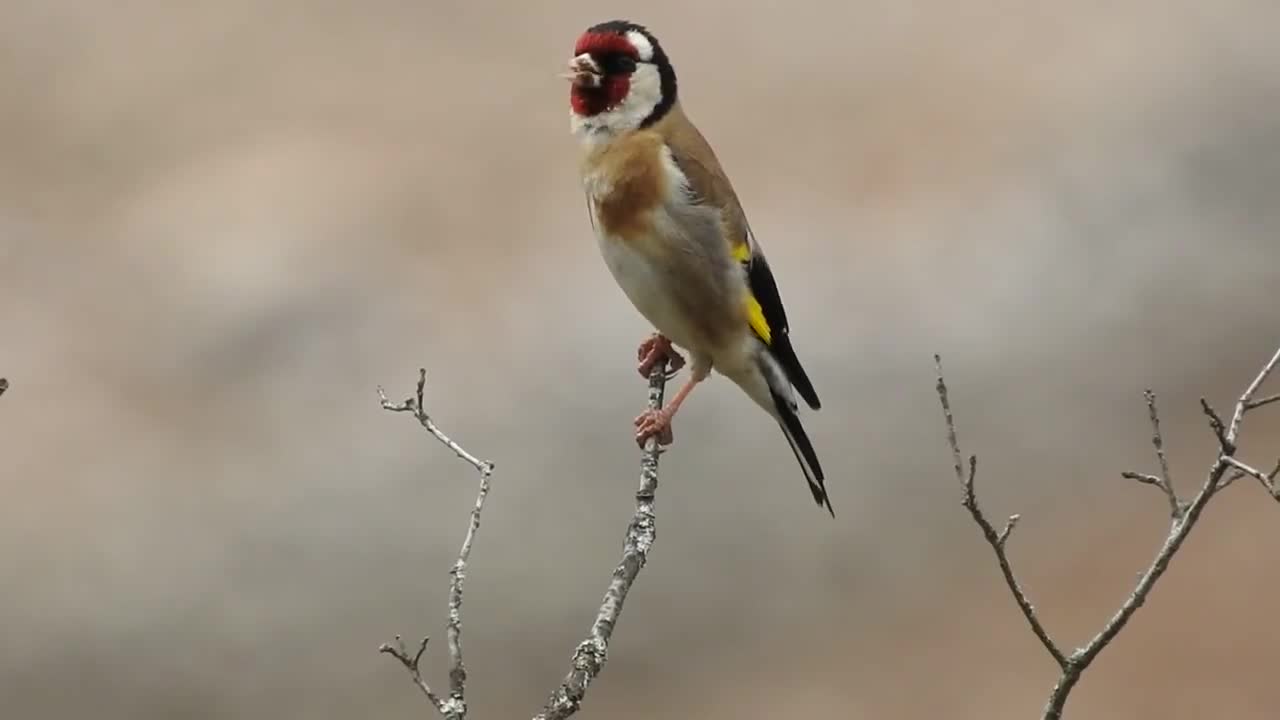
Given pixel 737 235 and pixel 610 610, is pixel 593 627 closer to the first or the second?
pixel 610 610

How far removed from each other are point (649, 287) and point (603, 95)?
1.66 ft

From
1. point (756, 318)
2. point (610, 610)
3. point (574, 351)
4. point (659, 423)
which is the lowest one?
point (610, 610)

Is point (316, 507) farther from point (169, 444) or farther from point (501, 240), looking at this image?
point (501, 240)

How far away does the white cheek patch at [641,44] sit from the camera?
14.3 ft

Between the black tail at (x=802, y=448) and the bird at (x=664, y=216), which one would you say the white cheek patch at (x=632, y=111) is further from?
the black tail at (x=802, y=448)

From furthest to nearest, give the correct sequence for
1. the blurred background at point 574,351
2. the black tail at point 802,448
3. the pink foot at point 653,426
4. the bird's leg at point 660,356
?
the blurred background at point 574,351 → the bird's leg at point 660,356 → the black tail at point 802,448 → the pink foot at point 653,426

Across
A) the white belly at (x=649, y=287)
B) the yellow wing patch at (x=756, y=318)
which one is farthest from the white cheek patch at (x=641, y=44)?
the yellow wing patch at (x=756, y=318)

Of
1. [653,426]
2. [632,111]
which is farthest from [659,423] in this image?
[632,111]

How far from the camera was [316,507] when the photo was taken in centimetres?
793

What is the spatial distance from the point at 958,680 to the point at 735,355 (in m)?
3.17

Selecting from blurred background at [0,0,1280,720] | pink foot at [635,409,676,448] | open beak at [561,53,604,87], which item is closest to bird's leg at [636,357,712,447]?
pink foot at [635,409,676,448]

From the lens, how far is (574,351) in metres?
8.45

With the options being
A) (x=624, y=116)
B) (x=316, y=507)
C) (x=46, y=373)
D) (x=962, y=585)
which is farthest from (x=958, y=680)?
(x=46, y=373)

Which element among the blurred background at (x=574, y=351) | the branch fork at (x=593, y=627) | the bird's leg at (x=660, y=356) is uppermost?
the blurred background at (x=574, y=351)
